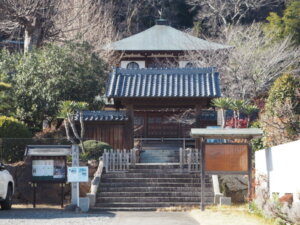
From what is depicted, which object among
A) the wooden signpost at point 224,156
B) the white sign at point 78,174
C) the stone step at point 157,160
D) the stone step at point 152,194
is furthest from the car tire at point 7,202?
the stone step at point 157,160

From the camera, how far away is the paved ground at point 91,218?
16.8 metres

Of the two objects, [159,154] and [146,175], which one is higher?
[159,154]

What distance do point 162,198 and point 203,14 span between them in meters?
36.0

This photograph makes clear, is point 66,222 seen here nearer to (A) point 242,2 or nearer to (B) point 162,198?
(B) point 162,198

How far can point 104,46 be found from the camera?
4322cm

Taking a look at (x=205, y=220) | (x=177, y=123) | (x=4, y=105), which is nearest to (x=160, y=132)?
(x=177, y=123)

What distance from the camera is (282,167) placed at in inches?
675

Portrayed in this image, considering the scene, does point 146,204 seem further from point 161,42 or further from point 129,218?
point 161,42

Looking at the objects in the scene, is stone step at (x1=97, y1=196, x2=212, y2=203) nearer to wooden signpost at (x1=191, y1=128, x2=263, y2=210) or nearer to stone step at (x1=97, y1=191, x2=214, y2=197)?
stone step at (x1=97, y1=191, x2=214, y2=197)

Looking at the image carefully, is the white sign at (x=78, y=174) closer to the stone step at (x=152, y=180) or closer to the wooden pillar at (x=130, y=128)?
the stone step at (x=152, y=180)

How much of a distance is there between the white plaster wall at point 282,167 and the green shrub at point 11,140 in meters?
10.1

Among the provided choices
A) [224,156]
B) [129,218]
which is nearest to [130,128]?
[224,156]

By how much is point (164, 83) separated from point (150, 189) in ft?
19.9

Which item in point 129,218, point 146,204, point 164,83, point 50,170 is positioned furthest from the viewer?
point 164,83
